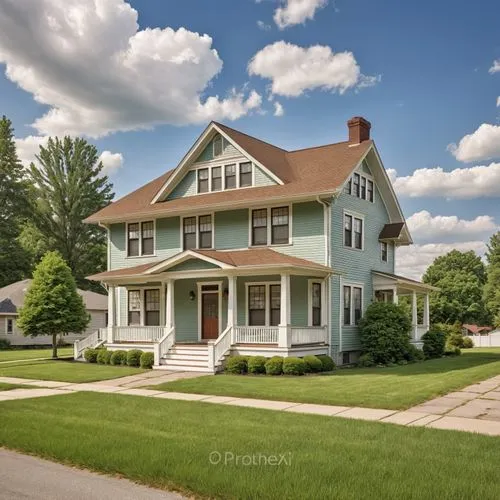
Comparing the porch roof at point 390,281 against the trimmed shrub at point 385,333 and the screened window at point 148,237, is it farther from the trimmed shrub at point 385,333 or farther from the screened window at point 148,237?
the screened window at point 148,237

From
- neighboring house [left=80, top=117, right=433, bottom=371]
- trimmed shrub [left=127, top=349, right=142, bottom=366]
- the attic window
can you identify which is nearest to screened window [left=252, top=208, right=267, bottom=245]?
neighboring house [left=80, top=117, right=433, bottom=371]

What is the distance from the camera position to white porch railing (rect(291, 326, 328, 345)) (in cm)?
1964

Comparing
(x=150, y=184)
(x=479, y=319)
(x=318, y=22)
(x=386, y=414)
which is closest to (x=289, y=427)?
(x=386, y=414)

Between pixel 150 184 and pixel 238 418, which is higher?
pixel 150 184

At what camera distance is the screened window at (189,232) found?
24156 millimetres

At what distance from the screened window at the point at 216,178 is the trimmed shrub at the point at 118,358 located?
7532 mm

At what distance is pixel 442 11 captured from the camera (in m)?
17.6

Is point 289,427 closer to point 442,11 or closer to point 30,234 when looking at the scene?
point 442,11

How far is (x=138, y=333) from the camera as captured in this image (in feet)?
76.0

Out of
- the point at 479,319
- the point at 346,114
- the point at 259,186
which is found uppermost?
the point at 346,114

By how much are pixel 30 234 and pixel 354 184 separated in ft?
124

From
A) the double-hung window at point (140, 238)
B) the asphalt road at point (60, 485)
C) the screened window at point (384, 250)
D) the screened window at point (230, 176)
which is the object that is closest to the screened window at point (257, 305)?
the screened window at point (230, 176)

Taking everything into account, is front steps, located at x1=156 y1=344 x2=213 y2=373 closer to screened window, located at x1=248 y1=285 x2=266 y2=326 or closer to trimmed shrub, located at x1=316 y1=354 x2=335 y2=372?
screened window, located at x1=248 y1=285 x2=266 y2=326

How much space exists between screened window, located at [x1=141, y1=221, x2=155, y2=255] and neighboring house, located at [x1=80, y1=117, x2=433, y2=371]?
0.15 feet
